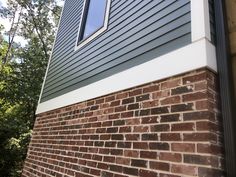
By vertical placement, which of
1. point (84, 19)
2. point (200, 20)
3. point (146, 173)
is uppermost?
point (84, 19)

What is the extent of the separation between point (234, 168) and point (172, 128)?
57 cm

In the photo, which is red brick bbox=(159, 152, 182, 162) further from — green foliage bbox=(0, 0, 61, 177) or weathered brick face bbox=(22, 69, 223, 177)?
green foliage bbox=(0, 0, 61, 177)

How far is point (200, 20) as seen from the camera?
228 cm

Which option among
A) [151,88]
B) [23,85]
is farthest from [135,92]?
[23,85]

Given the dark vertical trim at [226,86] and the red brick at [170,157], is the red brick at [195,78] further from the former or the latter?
the red brick at [170,157]

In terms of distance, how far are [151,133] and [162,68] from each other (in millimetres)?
650

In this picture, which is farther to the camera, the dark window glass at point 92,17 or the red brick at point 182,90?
the dark window glass at point 92,17

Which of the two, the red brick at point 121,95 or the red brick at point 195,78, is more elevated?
the red brick at point 121,95

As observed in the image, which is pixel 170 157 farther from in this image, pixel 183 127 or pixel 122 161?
pixel 122 161

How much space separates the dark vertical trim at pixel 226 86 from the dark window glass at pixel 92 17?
8.52 ft

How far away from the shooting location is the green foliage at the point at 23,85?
10.8 meters

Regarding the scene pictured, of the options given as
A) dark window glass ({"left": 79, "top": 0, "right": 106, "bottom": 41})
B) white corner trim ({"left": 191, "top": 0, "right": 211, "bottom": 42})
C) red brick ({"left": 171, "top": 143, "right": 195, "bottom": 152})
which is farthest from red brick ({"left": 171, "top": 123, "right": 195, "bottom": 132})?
dark window glass ({"left": 79, "top": 0, "right": 106, "bottom": 41})

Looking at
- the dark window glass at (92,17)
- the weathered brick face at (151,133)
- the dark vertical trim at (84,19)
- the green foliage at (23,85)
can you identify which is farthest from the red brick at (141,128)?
the green foliage at (23,85)

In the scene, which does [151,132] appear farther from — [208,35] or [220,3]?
[220,3]
